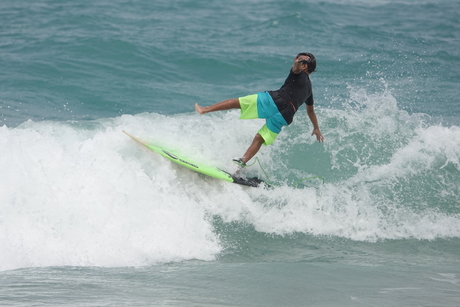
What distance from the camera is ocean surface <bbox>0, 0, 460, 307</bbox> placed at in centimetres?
415

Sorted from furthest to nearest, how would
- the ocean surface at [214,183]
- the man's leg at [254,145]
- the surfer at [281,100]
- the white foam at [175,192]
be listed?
the man's leg at [254,145] < the surfer at [281,100] < the white foam at [175,192] < the ocean surface at [214,183]

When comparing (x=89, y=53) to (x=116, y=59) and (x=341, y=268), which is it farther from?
(x=341, y=268)

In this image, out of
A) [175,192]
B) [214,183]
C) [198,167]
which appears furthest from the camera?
[214,183]

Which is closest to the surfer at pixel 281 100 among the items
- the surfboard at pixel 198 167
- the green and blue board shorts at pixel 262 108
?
the green and blue board shorts at pixel 262 108

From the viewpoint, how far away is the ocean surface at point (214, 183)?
4152mm

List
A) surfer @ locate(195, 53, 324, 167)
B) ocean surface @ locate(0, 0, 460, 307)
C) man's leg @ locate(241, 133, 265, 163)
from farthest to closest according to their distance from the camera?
man's leg @ locate(241, 133, 265, 163)
surfer @ locate(195, 53, 324, 167)
ocean surface @ locate(0, 0, 460, 307)

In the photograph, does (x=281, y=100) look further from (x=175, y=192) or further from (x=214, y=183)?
(x=175, y=192)

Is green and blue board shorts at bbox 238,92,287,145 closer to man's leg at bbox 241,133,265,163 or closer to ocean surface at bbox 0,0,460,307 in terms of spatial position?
man's leg at bbox 241,133,265,163

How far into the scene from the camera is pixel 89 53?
1250 centimetres

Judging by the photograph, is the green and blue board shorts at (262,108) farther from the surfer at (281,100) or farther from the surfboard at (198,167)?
the surfboard at (198,167)

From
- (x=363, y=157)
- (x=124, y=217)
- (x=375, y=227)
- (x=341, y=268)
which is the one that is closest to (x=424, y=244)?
(x=375, y=227)

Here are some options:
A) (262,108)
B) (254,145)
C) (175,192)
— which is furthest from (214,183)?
(262,108)

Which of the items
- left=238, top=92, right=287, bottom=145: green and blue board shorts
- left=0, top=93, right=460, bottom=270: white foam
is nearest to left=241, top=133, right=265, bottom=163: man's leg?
left=238, top=92, right=287, bottom=145: green and blue board shorts

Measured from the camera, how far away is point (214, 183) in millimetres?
6359
